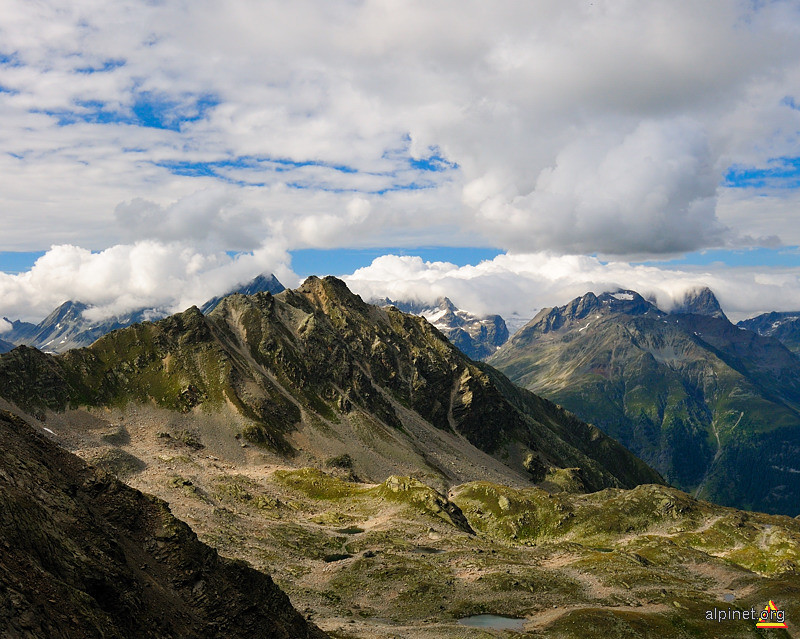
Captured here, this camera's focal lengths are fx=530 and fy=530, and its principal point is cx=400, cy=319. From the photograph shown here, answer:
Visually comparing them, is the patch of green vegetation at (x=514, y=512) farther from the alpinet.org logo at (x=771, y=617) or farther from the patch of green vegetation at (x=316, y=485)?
the alpinet.org logo at (x=771, y=617)

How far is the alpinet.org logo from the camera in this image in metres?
91.4

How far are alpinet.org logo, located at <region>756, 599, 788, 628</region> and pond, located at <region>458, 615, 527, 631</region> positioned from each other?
43562mm

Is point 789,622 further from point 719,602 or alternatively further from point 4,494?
point 4,494

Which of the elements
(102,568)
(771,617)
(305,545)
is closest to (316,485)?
(305,545)

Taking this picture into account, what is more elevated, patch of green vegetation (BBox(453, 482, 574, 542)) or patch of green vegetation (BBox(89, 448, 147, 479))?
patch of green vegetation (BBox(89, 448, 147, 479))

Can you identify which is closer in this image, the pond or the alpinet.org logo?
the pond

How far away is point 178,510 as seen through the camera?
115 metres

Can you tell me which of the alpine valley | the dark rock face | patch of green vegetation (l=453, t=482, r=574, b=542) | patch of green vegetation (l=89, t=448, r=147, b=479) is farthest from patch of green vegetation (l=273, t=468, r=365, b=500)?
the dark rock face

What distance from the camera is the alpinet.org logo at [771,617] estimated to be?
91.4 meters

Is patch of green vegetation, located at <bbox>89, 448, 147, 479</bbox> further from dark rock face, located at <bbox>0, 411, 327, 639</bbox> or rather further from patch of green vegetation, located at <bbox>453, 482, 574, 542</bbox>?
patch of green vegetation, located at <bbox>453, 482, 574, 542</bbox>

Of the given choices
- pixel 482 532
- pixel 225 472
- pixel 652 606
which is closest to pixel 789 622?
pixel 652 606

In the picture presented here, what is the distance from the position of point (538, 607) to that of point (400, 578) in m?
24.4

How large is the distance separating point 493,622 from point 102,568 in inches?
2598

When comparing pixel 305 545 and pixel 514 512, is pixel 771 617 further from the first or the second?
pixel 305 545
